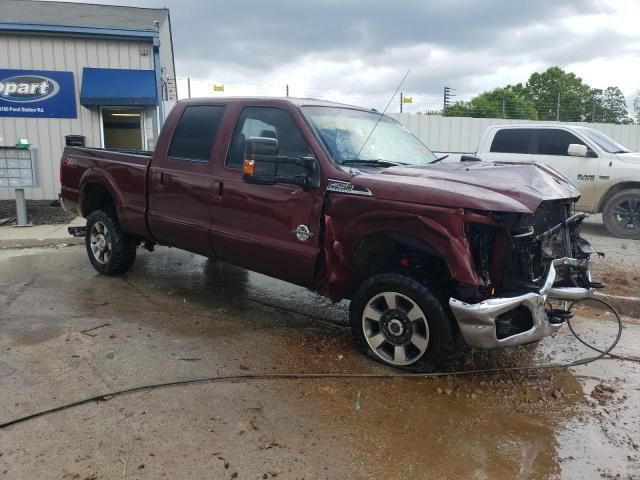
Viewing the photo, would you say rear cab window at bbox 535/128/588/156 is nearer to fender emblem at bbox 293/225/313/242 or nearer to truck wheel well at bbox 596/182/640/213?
truck wheel well at bbox 596/182/640/213

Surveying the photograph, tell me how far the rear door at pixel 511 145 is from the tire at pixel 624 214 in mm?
1596

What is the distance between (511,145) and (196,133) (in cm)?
670

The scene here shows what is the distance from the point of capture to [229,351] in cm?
418

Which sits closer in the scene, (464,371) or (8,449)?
(8,449)

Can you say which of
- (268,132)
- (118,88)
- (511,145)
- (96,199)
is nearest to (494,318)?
(268,132)

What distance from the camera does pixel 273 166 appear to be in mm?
4168

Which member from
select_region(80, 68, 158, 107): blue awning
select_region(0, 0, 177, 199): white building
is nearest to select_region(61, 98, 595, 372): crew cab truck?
select_region(80, 68, 158, 107): blue awning

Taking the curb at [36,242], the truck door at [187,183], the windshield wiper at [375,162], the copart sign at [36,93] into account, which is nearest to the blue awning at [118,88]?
the copart sign at [36,93]

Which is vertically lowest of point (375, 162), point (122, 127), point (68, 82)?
point (375, 162)

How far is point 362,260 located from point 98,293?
3185mm

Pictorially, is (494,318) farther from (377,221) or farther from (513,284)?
(377,221)

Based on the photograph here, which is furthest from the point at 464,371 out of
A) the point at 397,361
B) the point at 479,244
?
the point at 479,244

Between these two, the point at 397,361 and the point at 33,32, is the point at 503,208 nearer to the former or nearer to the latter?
the point at 397,361

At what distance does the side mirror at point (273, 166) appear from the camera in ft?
12.9
